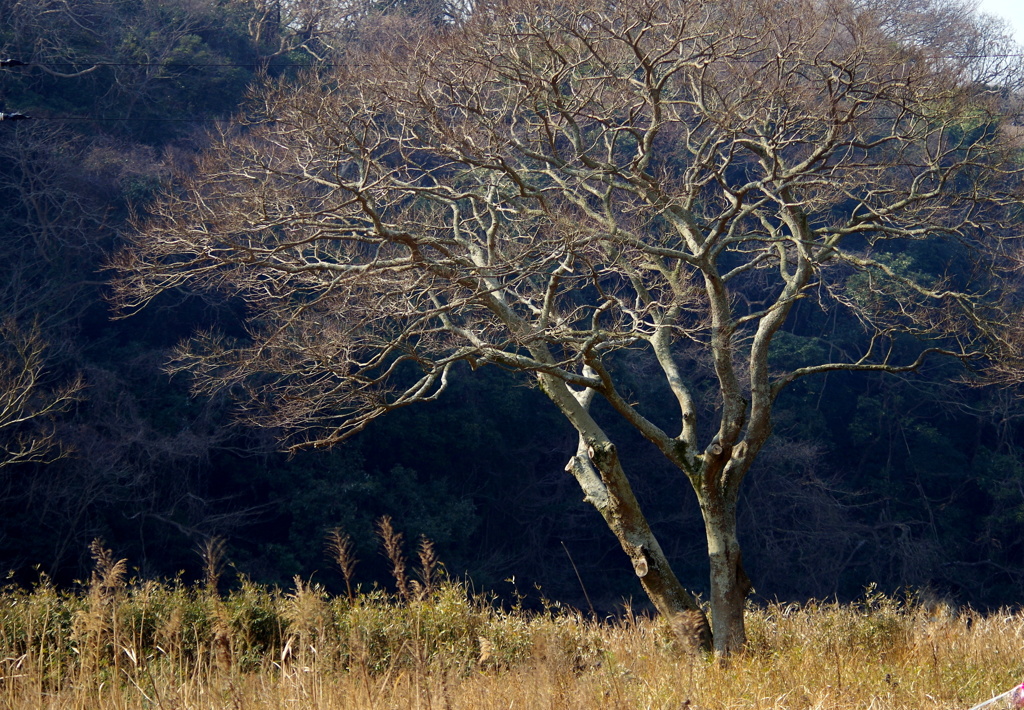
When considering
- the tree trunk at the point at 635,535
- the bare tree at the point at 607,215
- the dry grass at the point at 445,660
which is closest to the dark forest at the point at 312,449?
the bare tree at the point at 607,215

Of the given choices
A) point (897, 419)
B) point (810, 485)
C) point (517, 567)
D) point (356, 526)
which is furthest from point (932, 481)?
point (356, 526)

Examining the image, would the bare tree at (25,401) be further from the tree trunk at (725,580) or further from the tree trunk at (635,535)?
the tree trunk at (725,580)

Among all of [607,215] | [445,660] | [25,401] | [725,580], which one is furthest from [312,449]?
[445,660]

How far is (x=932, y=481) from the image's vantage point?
64.2ft

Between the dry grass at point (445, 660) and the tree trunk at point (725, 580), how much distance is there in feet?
0.63

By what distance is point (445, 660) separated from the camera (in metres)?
4.43

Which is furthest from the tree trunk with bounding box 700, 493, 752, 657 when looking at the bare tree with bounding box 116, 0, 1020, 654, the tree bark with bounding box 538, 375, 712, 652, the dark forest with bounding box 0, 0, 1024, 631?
the dark forest with bounding box 0, 0, 1024, 631

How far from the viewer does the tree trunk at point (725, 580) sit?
648 centimetres

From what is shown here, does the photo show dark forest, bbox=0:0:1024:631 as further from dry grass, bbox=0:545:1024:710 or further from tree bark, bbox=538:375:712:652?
dry grass, bbox=0:545:1024:710

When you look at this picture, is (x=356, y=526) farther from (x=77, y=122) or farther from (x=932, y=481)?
(x=932, y=481)

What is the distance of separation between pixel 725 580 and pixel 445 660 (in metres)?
2.88

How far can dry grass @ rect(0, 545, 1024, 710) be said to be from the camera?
2836 mm

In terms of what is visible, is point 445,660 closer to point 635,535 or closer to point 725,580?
point 635,535

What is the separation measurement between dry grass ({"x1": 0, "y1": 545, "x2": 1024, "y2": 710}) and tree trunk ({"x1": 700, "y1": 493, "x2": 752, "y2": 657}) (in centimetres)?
19
